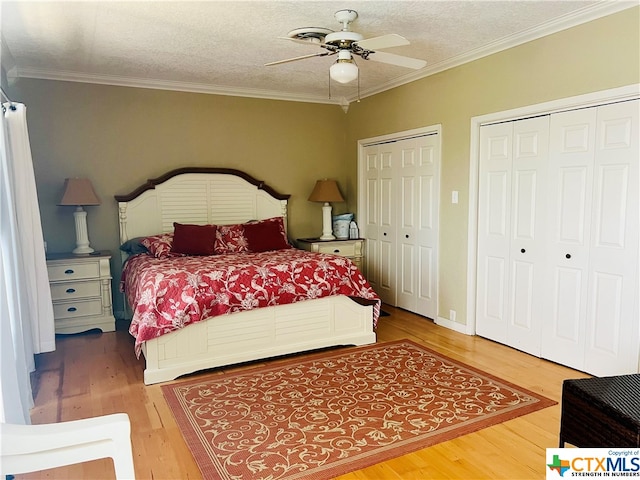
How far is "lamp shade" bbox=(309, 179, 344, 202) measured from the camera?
551cm

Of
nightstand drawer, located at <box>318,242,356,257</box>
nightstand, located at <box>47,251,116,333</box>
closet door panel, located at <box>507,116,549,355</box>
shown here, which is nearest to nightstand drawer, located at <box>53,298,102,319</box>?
nightstand, located at <box>47,251,116,333</box>

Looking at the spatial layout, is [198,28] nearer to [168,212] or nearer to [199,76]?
[199,76]

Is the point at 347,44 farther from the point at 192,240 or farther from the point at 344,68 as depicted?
the point at 192,240

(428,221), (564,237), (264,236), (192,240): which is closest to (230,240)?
(264,236)

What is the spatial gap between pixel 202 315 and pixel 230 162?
2.49 m

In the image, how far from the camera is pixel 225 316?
3.53 metres

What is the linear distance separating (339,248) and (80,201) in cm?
283

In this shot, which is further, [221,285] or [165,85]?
[165,85]

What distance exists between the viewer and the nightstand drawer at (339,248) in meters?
5.36

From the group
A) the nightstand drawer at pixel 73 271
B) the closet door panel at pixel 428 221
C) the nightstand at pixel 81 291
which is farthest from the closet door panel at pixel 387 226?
the nightstand drawer at pixel 73 271

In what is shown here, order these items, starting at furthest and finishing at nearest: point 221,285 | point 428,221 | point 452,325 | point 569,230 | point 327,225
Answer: point 327,225, point 428,221, point 452,325, point 221,285, point 569,230

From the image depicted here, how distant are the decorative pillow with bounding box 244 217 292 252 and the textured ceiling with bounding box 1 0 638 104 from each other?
1.57 m

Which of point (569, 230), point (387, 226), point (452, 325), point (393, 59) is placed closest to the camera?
point (393, 59)

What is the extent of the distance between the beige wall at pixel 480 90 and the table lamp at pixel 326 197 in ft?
2.58
